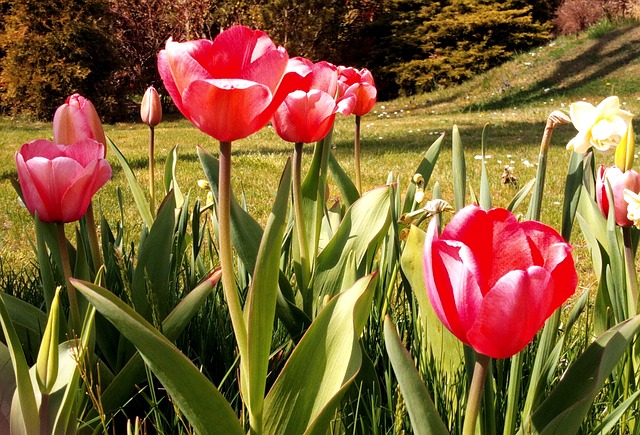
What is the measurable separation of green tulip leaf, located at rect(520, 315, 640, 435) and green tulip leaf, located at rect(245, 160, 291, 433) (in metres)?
0.32

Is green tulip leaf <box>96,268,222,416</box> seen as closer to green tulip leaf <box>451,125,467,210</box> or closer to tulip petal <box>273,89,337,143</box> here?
tulip petal <box>273,89,337,143</box>

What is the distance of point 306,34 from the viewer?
1252cm

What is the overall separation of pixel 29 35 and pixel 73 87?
919mm

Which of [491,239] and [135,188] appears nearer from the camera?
[491,239]

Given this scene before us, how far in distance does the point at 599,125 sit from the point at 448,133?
740cm

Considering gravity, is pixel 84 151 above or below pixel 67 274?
above

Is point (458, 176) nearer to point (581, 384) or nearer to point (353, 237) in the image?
point (353, 237)

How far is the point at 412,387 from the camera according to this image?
0.70m

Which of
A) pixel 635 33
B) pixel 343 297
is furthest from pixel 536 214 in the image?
pixel 635 33

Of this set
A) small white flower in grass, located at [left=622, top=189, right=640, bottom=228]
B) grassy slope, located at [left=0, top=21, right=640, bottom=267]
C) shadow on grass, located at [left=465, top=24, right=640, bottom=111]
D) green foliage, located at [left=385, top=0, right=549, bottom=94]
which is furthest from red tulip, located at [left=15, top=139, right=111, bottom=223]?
green foliage, located at [left=385, top=0, right=549, bottom=94]

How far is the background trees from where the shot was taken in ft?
33.3

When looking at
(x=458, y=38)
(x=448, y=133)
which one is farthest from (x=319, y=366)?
(x=458, y=38)

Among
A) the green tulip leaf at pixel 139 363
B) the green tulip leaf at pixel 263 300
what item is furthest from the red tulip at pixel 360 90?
the green tulip leaf at pixel 263 300

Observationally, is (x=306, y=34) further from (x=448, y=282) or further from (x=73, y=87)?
(x=448, y=282)
